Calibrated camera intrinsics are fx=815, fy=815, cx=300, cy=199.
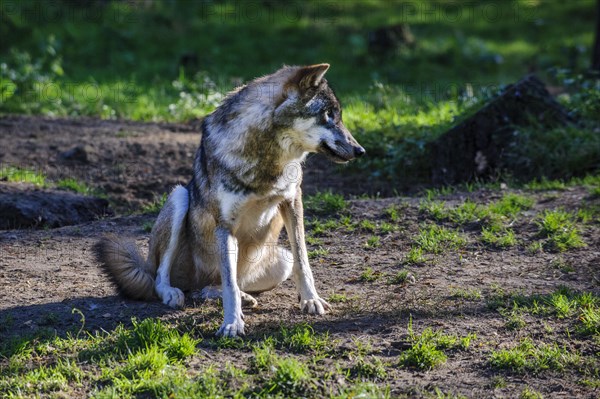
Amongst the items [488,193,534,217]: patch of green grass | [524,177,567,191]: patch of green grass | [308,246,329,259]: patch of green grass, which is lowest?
[308,246,329,259]: patch of green grass

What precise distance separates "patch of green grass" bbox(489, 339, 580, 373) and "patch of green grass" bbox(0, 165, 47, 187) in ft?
18.2

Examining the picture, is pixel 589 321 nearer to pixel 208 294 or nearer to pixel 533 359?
pixel 533 359

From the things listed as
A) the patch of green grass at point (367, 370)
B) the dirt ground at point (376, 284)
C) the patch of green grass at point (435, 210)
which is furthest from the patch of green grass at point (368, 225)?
the patch of green grass at point (367, 370)

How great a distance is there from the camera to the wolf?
5512 millimetres

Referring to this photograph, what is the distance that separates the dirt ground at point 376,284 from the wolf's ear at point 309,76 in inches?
63.0

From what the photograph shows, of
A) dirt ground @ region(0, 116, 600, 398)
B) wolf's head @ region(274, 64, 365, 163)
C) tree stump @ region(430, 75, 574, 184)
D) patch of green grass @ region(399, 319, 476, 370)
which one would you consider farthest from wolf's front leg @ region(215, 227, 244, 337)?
tree stump @ region(430, 75, 574, 184)

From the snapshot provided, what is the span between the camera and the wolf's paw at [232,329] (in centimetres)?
528

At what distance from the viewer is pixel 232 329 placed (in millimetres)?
5305

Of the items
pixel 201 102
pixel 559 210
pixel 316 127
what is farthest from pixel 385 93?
pixel 316 127

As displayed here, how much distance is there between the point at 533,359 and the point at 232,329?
6.22 ft

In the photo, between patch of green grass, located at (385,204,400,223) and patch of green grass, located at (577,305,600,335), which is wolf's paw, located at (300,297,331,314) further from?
patch of green grass, located at (385,204,400,223)

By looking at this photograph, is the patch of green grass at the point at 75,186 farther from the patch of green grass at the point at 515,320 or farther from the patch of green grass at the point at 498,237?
the patch of green grass at the point at 515,320

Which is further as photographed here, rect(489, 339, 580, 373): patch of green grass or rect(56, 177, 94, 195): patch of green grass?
rect(56, 177, 94, 195): patch of green grass

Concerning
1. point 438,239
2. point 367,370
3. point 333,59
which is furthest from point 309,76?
point 333,59
